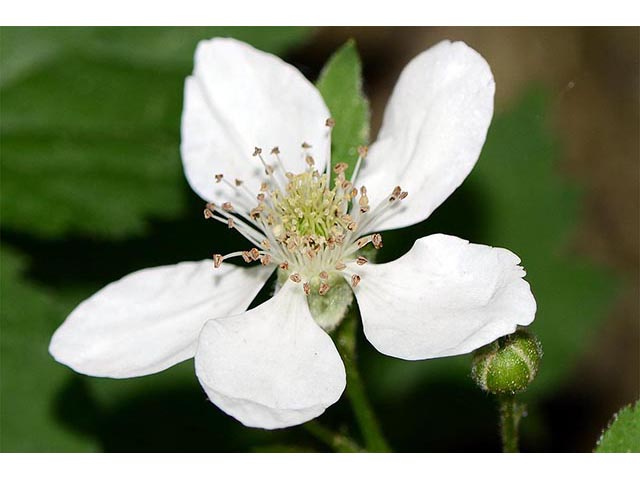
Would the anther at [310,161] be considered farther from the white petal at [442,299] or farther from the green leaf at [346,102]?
the white petal at [442,299]

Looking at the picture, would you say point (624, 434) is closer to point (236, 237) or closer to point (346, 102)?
point (346, 102)

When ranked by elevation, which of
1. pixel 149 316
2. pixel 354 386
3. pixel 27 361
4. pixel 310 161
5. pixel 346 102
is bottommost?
pixel 27 361

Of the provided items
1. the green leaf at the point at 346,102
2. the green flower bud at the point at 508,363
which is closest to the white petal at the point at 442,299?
the green flower bud at the point at 508,363

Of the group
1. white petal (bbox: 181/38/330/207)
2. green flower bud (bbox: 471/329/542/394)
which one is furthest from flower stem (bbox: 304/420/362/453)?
white petal (bbox: 181/38/330/207)

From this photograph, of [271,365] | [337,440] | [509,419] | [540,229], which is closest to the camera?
[271,365]

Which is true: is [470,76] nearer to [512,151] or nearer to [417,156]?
[417,156]

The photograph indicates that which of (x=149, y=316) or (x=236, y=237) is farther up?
(x=149, y=316)

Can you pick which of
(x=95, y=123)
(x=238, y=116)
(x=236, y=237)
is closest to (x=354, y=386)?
(x=238, y=116)
